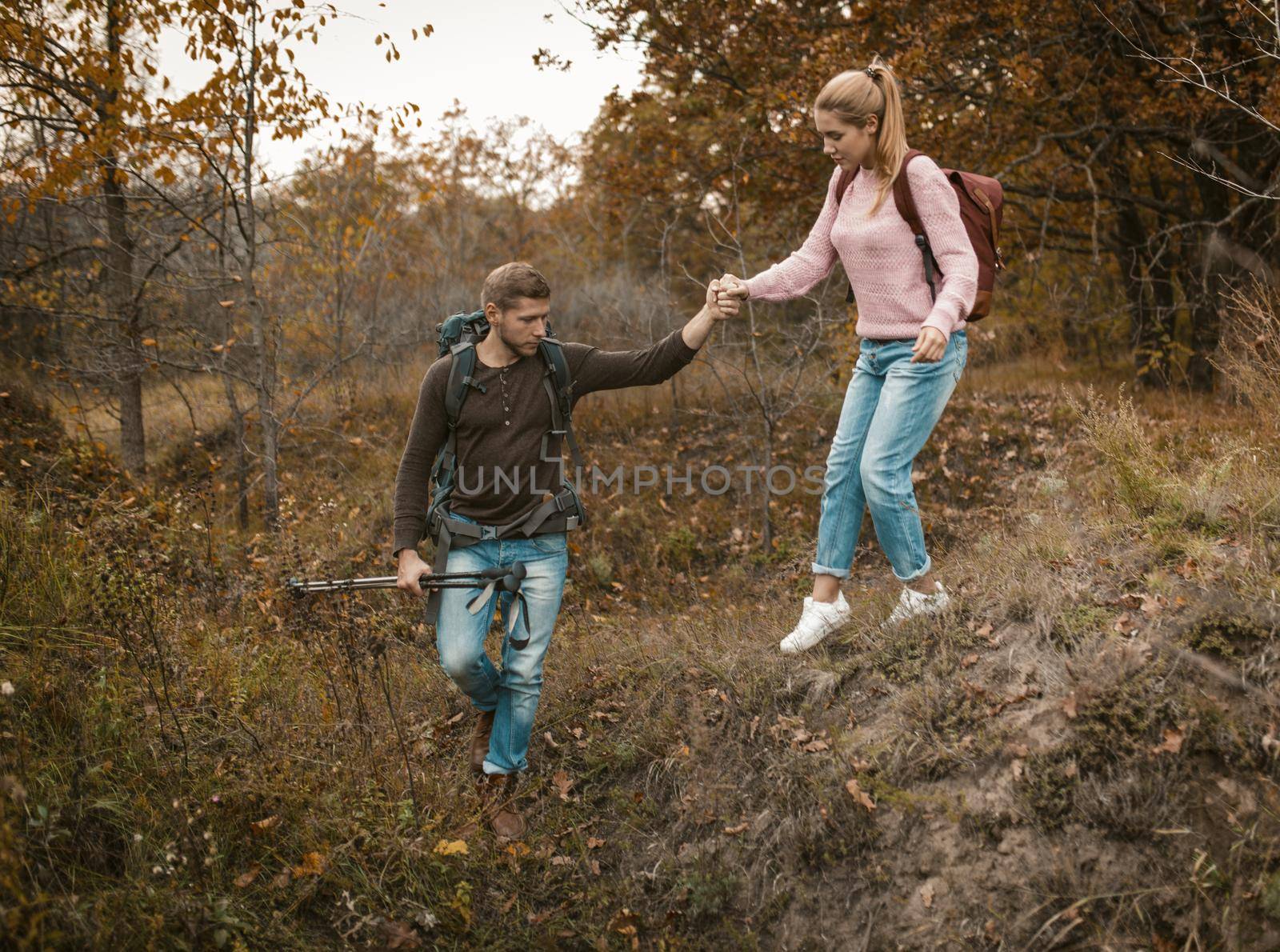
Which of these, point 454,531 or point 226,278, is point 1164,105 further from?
point 226,278

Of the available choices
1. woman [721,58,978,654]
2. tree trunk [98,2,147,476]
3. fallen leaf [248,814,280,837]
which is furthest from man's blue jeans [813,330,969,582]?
tree trunk [98,2,147,476]

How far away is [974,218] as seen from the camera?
146 inches

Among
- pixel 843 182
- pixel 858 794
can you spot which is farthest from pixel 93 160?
pixel 858 794

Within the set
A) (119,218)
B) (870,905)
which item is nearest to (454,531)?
(870,905)

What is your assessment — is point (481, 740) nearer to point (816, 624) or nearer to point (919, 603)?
point (816, 624)

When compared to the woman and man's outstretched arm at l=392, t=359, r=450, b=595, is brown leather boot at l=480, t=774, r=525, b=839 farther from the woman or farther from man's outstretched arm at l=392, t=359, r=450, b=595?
the woman

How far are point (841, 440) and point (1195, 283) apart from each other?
702 centimetres

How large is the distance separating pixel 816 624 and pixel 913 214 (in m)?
1.91

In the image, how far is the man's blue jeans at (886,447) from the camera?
373 centimetres

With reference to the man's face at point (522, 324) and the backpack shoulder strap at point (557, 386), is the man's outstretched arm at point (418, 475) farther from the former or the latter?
the backpack shoulder strap at point (557, 386)

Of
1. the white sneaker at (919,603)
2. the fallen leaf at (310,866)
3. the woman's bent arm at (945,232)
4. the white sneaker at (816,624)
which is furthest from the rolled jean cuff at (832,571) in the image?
the fallen leaf at (310,866)

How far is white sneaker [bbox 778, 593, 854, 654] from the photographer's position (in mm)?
4195

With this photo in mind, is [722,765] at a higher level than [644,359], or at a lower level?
lower

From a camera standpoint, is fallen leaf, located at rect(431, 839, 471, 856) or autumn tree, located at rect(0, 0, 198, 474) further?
autumn tree, located at rect(0, 0, 198, 474)
